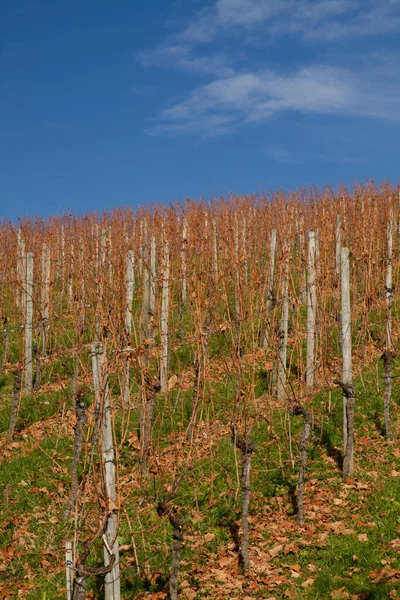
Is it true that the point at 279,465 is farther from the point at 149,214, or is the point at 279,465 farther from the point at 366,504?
the point at 149,214

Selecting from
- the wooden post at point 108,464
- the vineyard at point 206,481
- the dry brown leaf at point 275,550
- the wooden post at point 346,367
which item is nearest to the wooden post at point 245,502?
the vineyard at point 206,481

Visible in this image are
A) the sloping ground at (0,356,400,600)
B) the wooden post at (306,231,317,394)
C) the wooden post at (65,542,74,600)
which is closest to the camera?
the wooden post at (65,542,74,600)

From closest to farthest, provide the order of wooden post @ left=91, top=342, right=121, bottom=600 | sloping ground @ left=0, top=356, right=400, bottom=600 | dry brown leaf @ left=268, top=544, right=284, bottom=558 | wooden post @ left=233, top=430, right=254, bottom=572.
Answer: wooden post @ left=91, top=342, right=121, bottom=600 < sloping ground @ left=0, top=356, right=400, bottom=600 < wooden post @ left=233, top=430, right=254, bottom=572 < dry brown leaf @ left=268, top=544, right=284, bottom=558

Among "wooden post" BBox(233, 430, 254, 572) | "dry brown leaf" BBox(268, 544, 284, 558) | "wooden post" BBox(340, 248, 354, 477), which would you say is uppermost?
"wooden post" BBox(340, 248, 354, 477)

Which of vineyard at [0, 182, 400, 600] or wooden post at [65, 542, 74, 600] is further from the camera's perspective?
vineyard at [0, 182, 400, 600]

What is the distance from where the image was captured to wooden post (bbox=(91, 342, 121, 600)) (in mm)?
4828

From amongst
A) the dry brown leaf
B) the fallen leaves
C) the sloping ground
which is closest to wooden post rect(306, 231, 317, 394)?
the sloping ground

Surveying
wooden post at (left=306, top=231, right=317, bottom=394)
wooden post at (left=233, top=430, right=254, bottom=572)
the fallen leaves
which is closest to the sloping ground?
the fallen leaves

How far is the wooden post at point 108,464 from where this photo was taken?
190 inches

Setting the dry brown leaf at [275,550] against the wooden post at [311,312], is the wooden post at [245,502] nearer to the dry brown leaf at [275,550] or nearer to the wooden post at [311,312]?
the dry brown leaf at [275,550]

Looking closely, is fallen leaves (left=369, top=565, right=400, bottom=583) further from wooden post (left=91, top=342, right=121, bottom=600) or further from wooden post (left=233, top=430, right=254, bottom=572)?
wooden post (left=91, top=342, right=121, bottom=600)

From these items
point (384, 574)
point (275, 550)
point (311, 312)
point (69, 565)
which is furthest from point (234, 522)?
point (311, 312)

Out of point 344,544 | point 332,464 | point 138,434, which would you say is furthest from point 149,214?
point 344,544

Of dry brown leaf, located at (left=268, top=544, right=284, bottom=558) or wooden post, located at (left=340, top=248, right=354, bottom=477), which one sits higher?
wooden post, located at (left=340, top=248, right=354, bottom=477)
